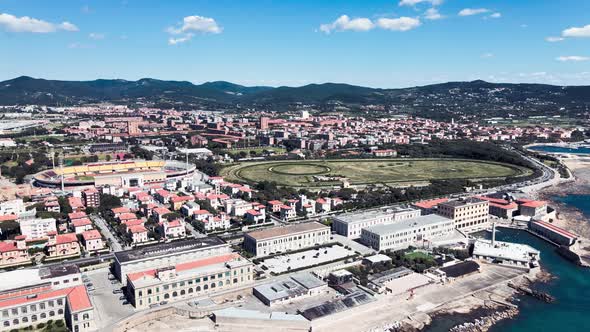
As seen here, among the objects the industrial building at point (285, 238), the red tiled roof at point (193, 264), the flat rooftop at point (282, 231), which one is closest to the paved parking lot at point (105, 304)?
the red tiled roof at point (193, 264)

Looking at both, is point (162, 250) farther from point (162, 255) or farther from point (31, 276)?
point (31, 276)

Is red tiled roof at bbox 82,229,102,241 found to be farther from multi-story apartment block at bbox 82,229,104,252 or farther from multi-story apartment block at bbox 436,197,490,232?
multi-story apartment block at bbox 436,197,490,232

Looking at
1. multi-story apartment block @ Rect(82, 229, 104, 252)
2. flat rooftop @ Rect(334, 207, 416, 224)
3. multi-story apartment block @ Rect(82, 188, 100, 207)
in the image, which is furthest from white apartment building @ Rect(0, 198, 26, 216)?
flat rooftop @ Rect(334, 207, 416, 224)

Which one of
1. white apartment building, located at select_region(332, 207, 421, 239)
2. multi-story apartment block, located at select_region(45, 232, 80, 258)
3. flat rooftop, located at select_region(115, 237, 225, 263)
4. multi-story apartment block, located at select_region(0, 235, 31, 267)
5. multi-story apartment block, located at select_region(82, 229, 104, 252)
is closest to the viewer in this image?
flat rooftop, located at select_region(115, 237, 225, 263)

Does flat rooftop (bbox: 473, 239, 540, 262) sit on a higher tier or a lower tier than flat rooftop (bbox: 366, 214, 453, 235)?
lower

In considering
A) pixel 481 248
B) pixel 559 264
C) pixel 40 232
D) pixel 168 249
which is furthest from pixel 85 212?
pixel 559 264

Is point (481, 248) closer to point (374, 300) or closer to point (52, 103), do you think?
point (374, 300)
